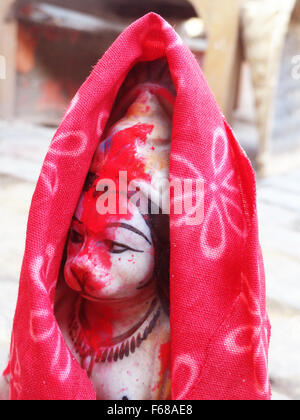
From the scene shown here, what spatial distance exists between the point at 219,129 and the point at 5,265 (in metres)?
0.85

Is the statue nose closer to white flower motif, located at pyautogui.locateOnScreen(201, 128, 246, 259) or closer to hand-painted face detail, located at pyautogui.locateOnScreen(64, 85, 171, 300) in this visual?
hand-painted face detail, located at pyautogui.locateOnScreen(64, 85, 171, 300)

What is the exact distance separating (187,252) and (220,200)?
0.07 metres

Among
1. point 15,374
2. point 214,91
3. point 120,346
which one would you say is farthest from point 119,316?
point 214,91

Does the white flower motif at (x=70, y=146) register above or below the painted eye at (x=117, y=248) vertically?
above

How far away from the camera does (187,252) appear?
52 centimetres

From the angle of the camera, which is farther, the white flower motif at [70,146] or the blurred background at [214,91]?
the blurred background at [214,91]

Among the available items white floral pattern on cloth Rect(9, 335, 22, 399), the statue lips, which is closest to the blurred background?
white floral pattern on cloth Rect(9, 335, 22, 399)

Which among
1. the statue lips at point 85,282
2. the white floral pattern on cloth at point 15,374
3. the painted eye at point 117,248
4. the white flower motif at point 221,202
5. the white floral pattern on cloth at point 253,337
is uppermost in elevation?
the white flower motif at point 221,202

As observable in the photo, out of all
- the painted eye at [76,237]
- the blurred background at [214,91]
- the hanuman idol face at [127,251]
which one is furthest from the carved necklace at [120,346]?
the blurred background at [214,91]

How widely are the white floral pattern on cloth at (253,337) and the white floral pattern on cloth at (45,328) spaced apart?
0.58 ft

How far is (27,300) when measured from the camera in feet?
1.76

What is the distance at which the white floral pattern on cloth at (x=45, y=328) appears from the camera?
52cm

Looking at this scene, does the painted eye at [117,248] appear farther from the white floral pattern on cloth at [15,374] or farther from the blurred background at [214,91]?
the blurred background at [214,91]

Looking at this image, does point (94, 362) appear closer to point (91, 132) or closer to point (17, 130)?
point (91, 132)
